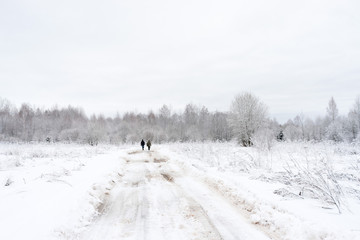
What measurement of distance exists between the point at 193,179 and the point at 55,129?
78.1 m

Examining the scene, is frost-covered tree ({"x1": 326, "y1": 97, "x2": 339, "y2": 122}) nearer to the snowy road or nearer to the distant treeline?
the distant treeline

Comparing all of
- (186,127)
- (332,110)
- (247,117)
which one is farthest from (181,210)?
(332,110)

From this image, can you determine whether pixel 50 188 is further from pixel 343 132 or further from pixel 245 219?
pixel 343 132

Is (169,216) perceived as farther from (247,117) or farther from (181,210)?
(247,117)

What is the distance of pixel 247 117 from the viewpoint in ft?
132

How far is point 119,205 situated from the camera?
6.77 metres

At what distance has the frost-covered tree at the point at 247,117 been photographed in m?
39.9

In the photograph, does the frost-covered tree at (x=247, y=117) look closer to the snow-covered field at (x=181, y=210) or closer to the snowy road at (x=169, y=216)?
the snow-covered field at (x=181, y=210)

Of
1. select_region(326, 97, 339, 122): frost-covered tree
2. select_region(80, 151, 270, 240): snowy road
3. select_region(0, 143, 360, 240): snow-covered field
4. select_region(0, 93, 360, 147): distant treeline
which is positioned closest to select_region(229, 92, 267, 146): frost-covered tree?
select_region(0, 93, 360, 147): distant treeline

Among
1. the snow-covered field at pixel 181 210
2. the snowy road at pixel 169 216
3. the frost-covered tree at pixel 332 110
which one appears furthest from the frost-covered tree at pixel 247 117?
the frost-covered tree at pixel 332 110

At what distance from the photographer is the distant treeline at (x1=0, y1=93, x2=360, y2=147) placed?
133 ft

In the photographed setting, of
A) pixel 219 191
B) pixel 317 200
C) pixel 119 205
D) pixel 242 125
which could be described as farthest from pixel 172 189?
pixel 242 125

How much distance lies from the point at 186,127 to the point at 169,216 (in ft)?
239

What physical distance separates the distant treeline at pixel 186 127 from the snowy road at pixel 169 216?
12.4m
